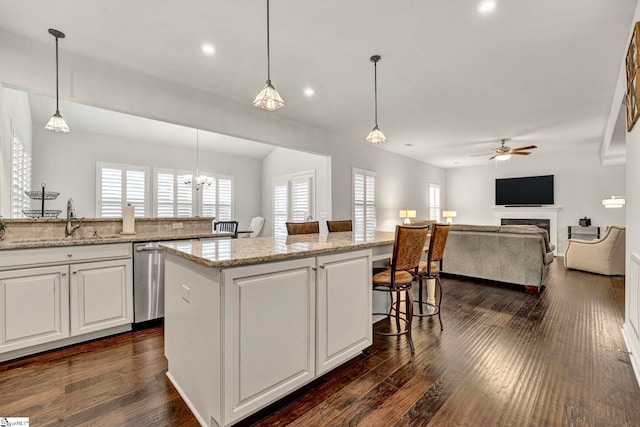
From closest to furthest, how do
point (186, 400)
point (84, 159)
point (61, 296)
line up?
point (186, 400) < point (61, 296) < point (84, 159)

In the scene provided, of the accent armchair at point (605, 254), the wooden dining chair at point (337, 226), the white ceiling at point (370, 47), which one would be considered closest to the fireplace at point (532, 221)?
the accent armchair at point (605, 254)

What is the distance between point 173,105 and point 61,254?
203cm

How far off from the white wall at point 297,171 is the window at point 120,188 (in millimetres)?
2933

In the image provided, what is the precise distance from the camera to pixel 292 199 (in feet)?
23.6

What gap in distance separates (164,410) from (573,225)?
9691 millimetres

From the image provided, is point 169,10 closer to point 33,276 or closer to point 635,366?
point 33,276

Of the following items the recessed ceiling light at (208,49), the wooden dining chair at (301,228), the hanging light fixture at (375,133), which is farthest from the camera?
the wooden dining chair at (301,228)

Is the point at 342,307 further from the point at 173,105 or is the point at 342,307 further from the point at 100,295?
the point at 173,105

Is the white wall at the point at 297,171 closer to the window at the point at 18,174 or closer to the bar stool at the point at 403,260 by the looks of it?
the bar stool at the point at 403,260

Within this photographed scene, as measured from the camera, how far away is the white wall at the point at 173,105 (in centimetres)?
269

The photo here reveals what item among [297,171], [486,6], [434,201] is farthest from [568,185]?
[486,6]

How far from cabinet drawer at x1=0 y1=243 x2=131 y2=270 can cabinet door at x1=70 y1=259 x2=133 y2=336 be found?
66 millimetres

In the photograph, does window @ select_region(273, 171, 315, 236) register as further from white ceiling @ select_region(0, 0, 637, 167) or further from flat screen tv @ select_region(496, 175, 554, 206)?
flat screen tv @ select_region(496, 175, 554, 206)

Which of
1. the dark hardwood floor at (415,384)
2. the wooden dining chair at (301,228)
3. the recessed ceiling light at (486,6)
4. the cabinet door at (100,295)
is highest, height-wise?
the recessed ceiling light at (486,6)
